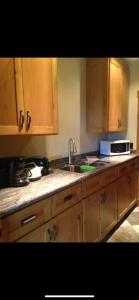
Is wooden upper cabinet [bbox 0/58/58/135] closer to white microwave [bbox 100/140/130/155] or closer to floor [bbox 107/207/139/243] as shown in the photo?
white microwave [bbox 100/140/130/155]

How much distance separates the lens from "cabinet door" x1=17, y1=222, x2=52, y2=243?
117 centimetres

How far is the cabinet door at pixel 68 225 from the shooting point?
4.66 ft

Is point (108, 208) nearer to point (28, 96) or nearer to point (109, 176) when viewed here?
point (109, 176)

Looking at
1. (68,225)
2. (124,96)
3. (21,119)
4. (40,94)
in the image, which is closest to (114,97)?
(124,96)

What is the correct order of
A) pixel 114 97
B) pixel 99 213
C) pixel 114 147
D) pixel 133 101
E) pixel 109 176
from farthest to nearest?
pixel 133 101
pixel 114 147
pixel 114 97
pixel 109 176
pixel 99 213

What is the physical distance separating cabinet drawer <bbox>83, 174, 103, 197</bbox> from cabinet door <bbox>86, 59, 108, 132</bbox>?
0.93 meters

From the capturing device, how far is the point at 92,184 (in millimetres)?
1861

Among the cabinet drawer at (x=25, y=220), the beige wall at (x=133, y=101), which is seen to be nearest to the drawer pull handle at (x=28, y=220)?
the cabinet drawer at (x=25, y=220)

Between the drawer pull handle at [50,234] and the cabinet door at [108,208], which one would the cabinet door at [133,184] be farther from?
the drawer pull handle at [50,234]

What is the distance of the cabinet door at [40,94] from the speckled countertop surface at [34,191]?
0.42 metres

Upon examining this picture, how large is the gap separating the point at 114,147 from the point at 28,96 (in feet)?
6.11
